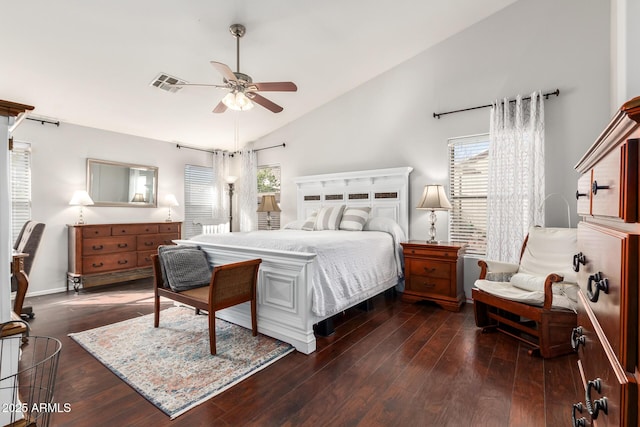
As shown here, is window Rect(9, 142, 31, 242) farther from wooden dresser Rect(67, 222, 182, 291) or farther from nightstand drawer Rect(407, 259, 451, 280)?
nightstand drawer Rect(407, 259, 451, 280)

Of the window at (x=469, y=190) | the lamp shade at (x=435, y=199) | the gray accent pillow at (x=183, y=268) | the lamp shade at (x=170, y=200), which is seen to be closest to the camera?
the gray accent pillow at (x=183, y=268)

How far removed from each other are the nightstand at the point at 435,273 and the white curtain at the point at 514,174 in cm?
45

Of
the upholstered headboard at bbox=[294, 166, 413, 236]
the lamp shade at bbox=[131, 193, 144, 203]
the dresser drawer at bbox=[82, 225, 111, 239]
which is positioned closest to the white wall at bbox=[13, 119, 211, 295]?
the lamp shade at bbox=[131, 193, 144, 203]

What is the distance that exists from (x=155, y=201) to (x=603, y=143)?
5972 millimetres

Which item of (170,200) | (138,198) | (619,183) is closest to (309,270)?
(619,183)

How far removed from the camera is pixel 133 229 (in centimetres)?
484

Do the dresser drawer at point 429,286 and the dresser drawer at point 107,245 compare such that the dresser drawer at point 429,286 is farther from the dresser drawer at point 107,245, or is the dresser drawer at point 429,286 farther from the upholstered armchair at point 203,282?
the dresser drawer at point 107,245

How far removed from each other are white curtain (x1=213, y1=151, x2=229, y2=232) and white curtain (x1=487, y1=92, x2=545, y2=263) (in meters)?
4.94

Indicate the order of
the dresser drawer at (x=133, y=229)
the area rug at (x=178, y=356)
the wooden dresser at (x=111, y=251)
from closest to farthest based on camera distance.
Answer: the area rug at (x=178, y=356)
the wooden dresser at (x=111, y=251)
the dresser drawer at (x=133, y=229)

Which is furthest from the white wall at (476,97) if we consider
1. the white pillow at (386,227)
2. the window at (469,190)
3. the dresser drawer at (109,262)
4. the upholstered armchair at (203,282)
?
the dresser drawer at (109,262)

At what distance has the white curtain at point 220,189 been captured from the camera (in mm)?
6387

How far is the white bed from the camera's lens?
2523mm

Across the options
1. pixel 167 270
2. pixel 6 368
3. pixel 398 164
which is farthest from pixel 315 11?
pixel 6 368

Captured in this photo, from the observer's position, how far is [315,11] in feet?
10.2
